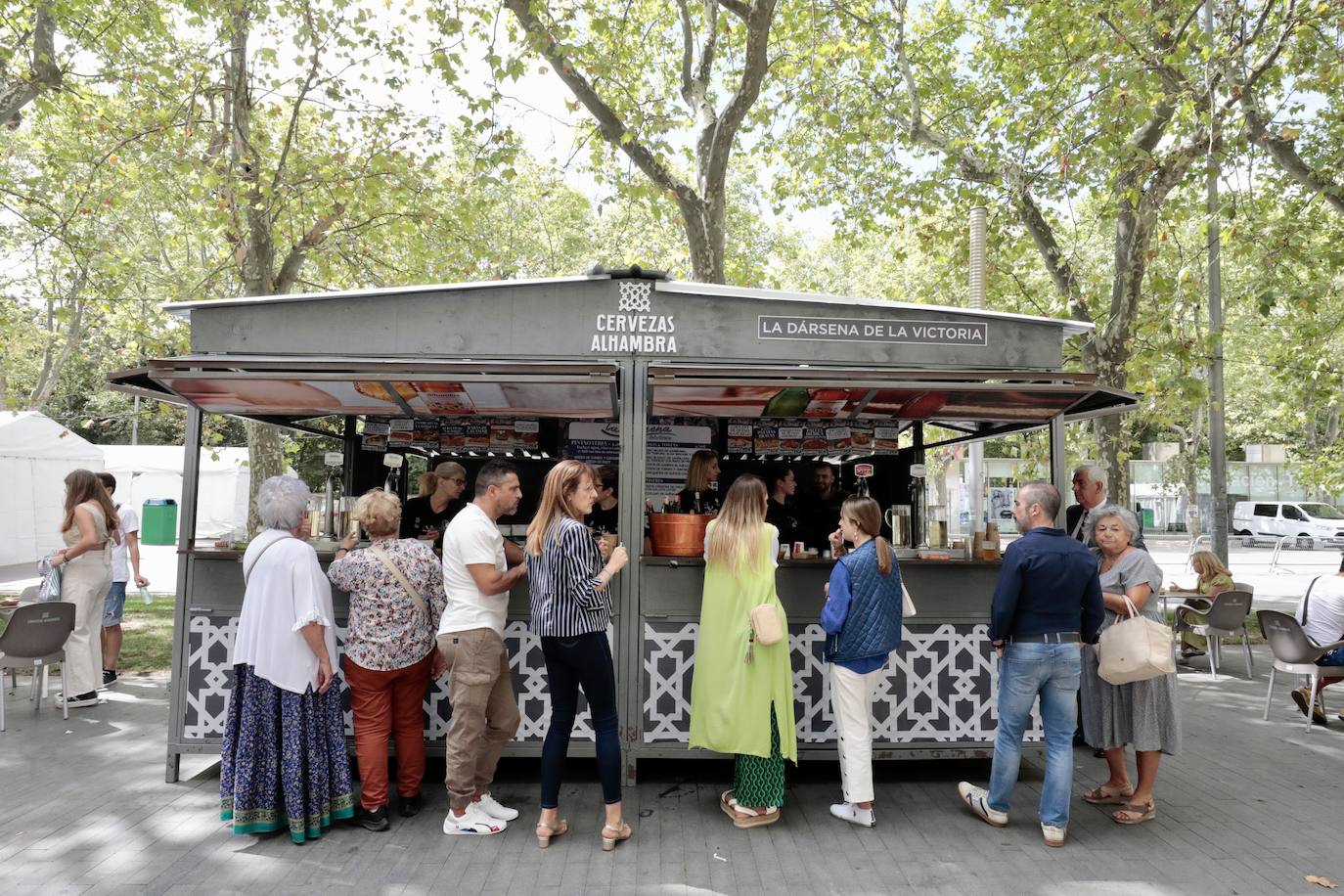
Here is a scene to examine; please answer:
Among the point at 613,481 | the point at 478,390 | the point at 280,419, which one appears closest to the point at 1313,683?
the point at 613,481

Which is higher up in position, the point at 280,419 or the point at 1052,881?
the point at 280,419

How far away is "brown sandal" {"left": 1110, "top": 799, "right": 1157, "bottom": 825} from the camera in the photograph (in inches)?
186

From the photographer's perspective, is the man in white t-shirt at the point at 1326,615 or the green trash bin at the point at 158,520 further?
the green trash bin at the point at 158,520

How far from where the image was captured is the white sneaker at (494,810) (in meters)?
4.64

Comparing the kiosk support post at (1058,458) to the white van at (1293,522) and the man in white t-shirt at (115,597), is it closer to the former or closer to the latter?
the man in white t-shirt at (115,597)

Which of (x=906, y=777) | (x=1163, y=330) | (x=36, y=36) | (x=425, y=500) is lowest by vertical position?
(x=906, y=777)

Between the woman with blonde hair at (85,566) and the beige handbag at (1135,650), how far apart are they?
24.1 ft

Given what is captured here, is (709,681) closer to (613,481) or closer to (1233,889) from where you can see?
(1233,889)

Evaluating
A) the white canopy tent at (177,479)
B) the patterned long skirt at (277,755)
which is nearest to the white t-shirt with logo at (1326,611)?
the patterned long skirt at (277,755)

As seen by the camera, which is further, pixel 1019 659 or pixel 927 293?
pixel 927 293

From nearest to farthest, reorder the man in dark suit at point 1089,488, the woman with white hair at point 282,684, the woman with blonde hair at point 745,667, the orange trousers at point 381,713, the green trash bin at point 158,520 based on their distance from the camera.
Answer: the woman with white hair at point 282,684
the orange trousers at point 381,713
the woman with blonde hair at point 745,667
the man in dark suit at point 1089,488
the green trash bin at point 158,520

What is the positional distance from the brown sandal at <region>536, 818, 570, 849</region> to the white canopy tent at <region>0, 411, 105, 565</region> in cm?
1623

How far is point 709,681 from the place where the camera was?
4.67 m

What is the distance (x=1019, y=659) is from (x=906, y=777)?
166 centimetres
